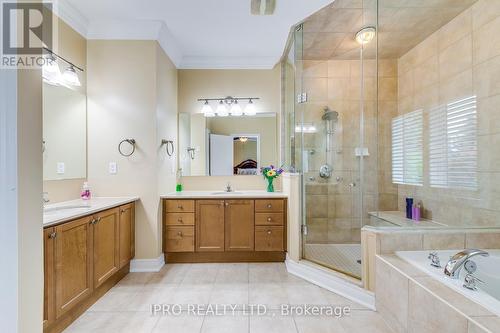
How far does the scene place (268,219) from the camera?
2.79m

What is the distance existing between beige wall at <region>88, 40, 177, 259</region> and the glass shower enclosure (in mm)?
1672

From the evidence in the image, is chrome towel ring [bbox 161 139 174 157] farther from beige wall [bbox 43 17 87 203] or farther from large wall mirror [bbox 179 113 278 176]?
beige wall [bbox 43 17 87 203]

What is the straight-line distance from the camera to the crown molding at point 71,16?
7.08 feet

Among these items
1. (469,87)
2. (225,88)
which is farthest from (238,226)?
(469,87)

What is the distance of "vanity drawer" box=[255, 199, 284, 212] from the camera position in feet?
9.18

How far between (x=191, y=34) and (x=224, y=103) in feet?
3.09

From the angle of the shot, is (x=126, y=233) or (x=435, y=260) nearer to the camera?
(x=435, y=260)

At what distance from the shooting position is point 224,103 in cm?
334

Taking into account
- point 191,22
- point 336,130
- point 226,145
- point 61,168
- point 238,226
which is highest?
point 191,22

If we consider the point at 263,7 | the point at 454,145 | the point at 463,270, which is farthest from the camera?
the point at 454,145

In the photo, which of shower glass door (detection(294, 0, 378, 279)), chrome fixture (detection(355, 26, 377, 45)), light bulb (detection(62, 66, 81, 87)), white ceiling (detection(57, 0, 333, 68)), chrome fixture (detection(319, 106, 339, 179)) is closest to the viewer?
light bulb (detection(62, 66, 81, 87))

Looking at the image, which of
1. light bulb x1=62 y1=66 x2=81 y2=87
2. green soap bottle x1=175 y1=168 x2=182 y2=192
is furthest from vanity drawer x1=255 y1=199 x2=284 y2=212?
light bulb x1=62 y1=66 x2=81 y2=87

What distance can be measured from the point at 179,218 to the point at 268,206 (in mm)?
1058

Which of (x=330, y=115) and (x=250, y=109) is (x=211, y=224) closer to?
(x=250, y=109)
